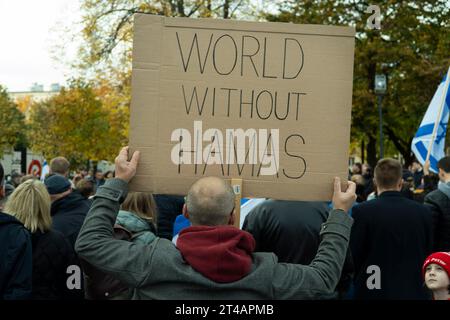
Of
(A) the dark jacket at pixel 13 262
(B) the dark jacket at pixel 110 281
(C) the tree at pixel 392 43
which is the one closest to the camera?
(A) the dark jacket at pixel 13 262

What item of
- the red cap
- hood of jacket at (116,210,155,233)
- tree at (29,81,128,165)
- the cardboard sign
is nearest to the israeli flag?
the red cap

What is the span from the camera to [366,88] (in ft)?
96.2

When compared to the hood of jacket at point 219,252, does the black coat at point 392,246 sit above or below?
below

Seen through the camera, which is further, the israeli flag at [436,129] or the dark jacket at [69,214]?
the israeli flag at [436,129]

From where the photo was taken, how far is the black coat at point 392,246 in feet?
16.8

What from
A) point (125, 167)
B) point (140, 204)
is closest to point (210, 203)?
point (125, 167)

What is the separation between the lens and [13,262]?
3.55m

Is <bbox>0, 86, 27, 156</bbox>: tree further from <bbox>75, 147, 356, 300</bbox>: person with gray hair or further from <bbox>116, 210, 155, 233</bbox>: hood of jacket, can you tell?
<bbox>75, 147, 356, 300</bbox>: person with gray hair

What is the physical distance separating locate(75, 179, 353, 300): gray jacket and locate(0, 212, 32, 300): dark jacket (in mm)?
1108

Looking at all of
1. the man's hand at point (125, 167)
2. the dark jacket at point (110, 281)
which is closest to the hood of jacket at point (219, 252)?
the man's hand at point (125, 167)

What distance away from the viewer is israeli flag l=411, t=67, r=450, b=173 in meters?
8.59

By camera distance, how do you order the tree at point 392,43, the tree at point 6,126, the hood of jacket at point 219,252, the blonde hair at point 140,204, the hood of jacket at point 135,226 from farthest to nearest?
the tree at point 6,126, the tree at point 392,43, the blonde hair at point 140,204, the hood of jacket at point 135,226, the hood of jacket at point 219,252

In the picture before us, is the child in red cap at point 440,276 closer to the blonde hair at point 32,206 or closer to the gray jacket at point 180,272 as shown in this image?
the gray jacket at point 180,272
